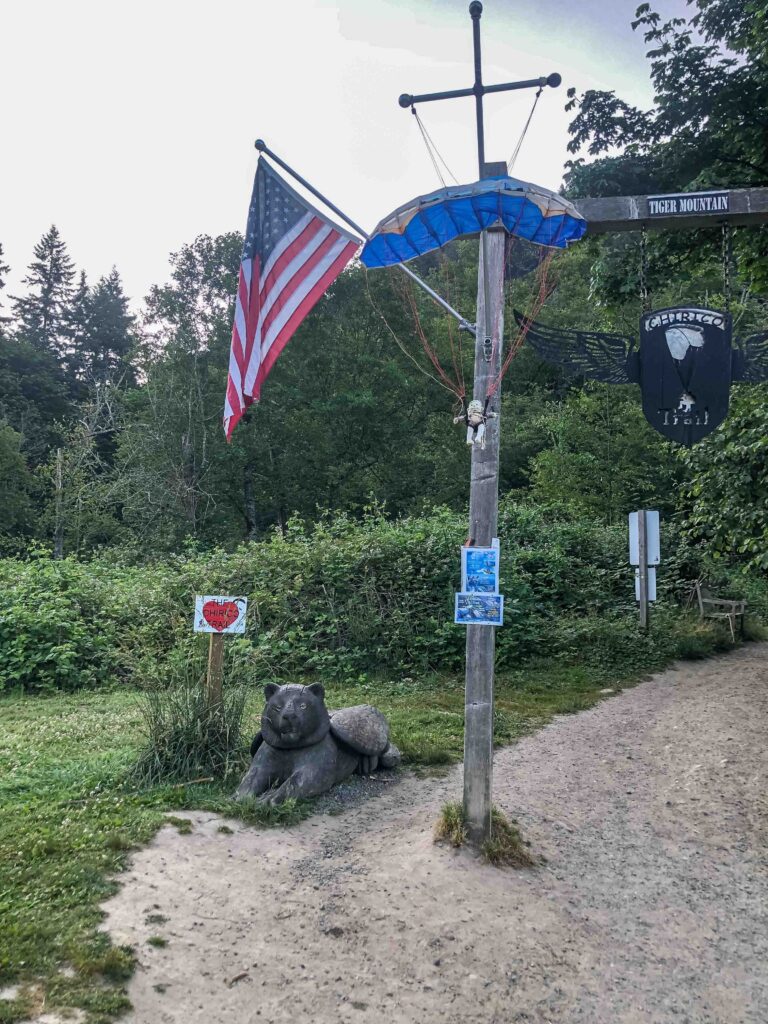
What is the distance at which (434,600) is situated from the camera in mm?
11453

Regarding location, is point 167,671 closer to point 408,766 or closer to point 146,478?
point 408,766

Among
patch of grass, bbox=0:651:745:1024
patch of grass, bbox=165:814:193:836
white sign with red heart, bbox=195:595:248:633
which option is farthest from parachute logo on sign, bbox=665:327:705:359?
patch of grass, bbox=165:814:193:836

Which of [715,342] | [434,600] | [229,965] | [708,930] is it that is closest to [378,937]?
[229,965]

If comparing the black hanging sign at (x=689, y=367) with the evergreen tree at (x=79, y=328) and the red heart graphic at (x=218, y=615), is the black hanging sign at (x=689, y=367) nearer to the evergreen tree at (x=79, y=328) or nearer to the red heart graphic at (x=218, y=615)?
the red heart graphic at (x=218, y=615)

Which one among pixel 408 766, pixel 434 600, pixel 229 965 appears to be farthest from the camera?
pixel 434 600

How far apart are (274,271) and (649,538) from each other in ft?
25.0

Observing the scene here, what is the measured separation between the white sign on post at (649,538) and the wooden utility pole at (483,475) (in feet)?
23.1

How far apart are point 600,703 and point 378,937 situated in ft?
19.3

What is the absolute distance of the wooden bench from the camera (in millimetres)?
12672

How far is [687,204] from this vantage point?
556 centimetres

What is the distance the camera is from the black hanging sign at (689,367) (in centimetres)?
529

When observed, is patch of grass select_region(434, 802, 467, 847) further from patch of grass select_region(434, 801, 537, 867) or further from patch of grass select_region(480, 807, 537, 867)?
patch of grass select_region(480, 807, 537, 867)

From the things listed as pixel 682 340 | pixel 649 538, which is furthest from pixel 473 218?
pixel 649 538

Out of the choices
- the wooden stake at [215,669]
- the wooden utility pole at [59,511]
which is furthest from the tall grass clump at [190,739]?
the wooden utility pole at [59,511]
